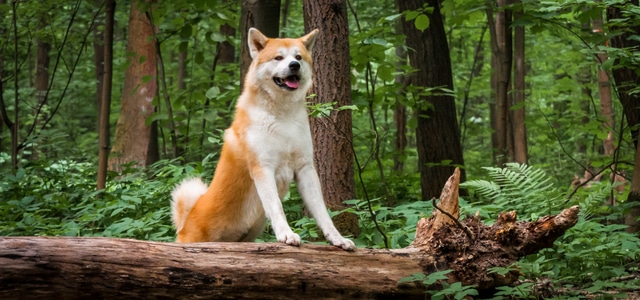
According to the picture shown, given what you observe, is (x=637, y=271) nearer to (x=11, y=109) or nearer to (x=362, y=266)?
(x=362, y=266)

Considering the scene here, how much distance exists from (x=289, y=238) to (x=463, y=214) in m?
2.07

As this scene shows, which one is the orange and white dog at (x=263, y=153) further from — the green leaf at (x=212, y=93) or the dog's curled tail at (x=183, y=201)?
the green leaf at (x=212, y=93)

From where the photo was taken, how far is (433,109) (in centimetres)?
846

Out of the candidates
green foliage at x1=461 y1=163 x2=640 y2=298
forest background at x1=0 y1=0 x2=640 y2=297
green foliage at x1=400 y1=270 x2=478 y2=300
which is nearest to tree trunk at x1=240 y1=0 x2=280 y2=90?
forest background at x1=0 y1=0 x2=640 y2=297

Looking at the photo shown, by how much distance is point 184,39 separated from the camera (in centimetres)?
793

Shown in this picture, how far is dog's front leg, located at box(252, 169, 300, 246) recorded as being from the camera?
4176mm

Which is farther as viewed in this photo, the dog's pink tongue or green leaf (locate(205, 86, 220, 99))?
green leaf (locate(205, 86, 220, 99))

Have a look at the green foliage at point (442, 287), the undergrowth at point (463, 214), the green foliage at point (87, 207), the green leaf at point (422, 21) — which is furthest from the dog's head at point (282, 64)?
the green leaf at point (422, 21)

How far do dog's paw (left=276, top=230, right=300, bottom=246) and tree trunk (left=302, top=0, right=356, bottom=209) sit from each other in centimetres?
173

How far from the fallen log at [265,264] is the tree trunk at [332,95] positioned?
149 centimetres

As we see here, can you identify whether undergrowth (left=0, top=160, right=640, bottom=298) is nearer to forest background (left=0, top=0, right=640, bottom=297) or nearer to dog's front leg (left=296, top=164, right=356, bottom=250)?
forest background (left=0, top=0, right=640, bottom=297)

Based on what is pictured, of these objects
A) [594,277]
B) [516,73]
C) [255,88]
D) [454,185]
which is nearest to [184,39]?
[255,88]

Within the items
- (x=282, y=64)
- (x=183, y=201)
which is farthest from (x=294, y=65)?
(x=183, y=201)

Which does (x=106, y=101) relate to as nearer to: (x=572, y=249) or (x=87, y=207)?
(x=87, y=207)
